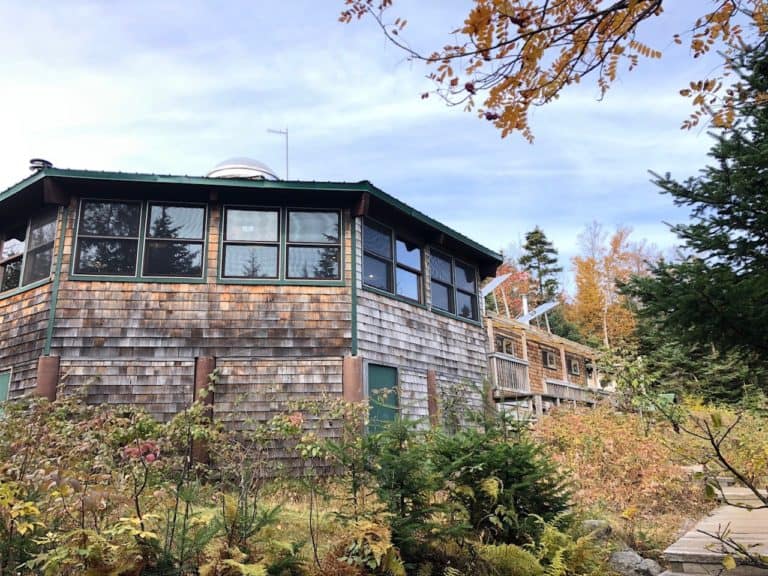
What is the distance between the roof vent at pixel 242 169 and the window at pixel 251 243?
1.38m

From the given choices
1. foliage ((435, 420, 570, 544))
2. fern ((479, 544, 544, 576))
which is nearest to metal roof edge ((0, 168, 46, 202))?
foliage ((435, 420, 570, 544))

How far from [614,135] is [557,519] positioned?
15.0 feet

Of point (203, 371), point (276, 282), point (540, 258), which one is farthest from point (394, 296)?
point (540, 258)

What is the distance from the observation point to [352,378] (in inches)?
351

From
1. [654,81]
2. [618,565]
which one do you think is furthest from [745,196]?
[618,565]

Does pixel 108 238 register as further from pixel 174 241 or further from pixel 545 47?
pixel 545 47

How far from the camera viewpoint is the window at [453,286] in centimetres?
1166

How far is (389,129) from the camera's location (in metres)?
→ 10.7

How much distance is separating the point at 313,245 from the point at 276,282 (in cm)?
92

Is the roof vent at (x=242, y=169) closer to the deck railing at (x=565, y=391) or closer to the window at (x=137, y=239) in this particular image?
the window at (x=137, y=239)

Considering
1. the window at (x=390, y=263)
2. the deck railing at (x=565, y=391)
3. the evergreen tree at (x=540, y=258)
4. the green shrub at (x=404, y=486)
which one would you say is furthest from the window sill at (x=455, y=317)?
the evergreen tree at (x=540, y=258)

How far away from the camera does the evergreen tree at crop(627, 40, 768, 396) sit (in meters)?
3.72

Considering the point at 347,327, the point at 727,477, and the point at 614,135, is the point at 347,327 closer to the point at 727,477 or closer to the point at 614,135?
the point at 614,135

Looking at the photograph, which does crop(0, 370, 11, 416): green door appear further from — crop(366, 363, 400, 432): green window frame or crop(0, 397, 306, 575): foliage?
crop(366, 363, 400, 432): green window frame
